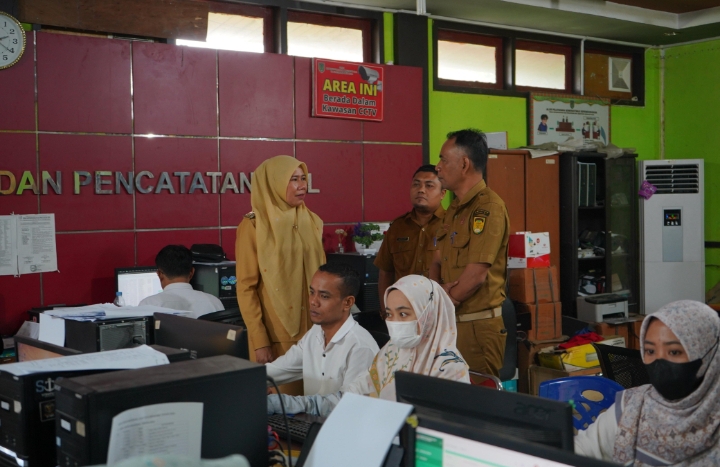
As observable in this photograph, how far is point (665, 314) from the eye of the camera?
5.98 ft

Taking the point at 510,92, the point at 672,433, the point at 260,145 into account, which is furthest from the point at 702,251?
the point at 672,433

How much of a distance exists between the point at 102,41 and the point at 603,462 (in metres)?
4.39

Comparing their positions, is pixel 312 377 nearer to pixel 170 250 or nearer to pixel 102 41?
pixel 170 250

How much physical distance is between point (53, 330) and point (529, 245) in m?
4.18

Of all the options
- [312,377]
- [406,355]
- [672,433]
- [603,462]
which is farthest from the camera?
[312,377]

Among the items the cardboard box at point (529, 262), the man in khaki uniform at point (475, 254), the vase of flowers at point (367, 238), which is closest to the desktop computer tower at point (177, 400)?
the man in khaki uniform at point (475, 254)

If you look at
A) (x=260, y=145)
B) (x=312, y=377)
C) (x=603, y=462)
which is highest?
(x=260, y=145)

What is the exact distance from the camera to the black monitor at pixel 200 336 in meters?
1.99

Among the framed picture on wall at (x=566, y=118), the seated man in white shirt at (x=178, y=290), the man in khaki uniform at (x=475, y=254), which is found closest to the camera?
the man in khaki uniform at (x=475, y=254)

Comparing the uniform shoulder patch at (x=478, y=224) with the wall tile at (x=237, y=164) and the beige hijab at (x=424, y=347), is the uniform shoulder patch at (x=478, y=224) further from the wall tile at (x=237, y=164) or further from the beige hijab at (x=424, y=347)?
the wall tile at (x=237, y=164)

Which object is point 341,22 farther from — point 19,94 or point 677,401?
point 677,401

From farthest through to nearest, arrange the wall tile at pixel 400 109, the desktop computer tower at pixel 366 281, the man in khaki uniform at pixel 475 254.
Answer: the wall tile at pixel 400 109
the desktop computer tower at pixel 366 281
the man in khaki uniform at pixel 475 254

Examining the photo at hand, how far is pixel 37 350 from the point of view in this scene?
6.40 ft

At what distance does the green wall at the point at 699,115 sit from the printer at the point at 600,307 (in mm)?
1518
